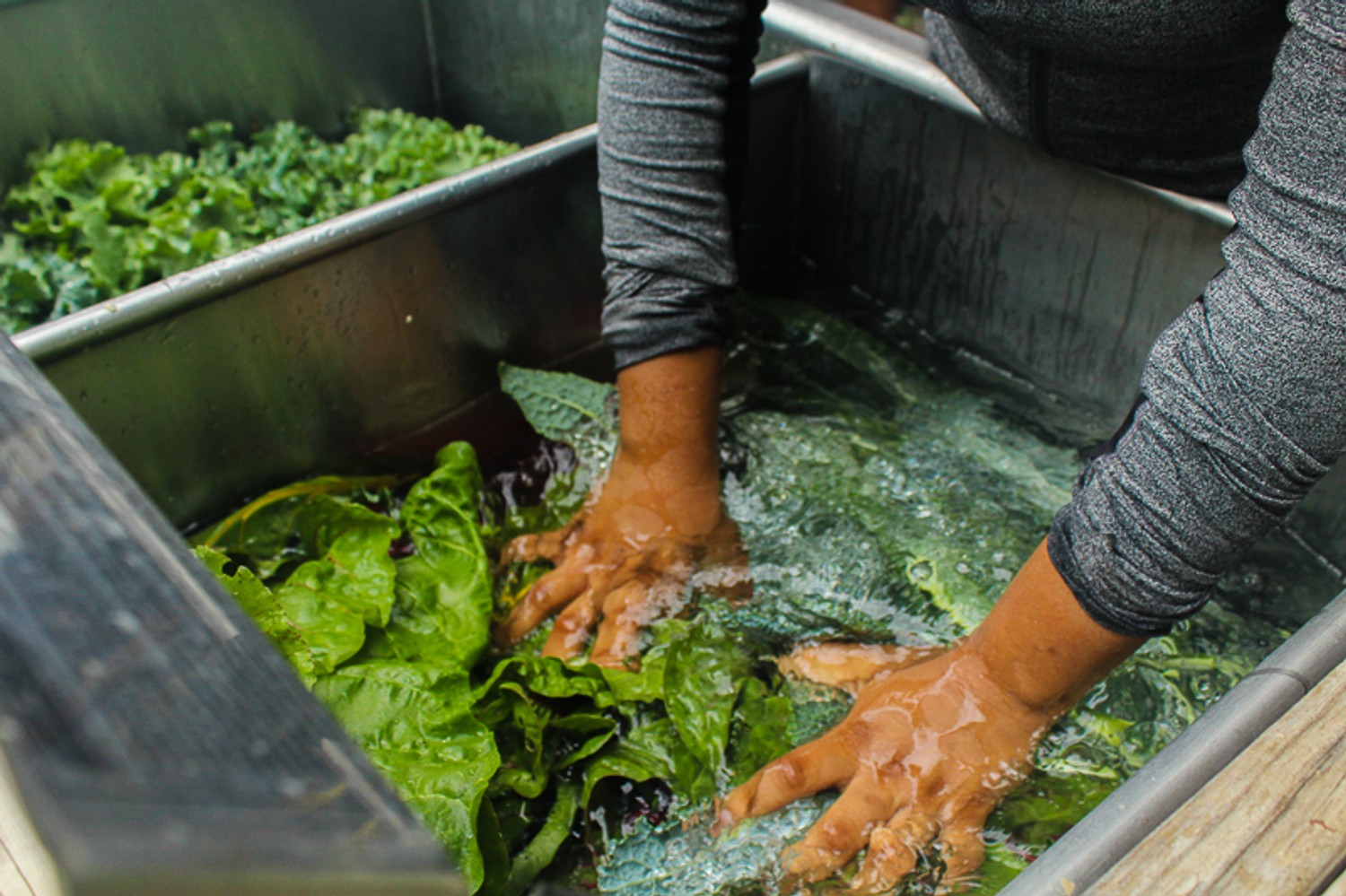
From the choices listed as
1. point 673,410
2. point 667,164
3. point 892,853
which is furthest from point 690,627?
point 667,164

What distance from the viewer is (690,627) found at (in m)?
1.36

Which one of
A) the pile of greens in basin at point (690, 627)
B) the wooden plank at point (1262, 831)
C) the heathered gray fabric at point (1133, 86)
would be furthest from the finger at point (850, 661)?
the heathered gray fabric at point (1133, 86)

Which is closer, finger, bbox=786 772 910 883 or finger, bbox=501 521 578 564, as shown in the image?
finger, bbox=786 772 910 883

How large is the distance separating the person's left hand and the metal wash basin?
26.8 inches

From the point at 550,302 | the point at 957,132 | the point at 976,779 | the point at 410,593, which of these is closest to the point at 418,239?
the point at 550,302

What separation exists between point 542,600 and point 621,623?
0.40 feet


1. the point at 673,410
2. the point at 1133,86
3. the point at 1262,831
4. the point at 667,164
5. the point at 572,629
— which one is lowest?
the point at 572,629

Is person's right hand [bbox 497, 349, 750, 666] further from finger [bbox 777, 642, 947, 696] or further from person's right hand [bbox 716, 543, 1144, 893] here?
person's right hand [bbox 716, 543, 1144, 893]

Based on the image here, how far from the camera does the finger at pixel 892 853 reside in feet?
3.35

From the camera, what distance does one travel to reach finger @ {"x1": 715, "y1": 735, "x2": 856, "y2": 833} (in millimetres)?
1117

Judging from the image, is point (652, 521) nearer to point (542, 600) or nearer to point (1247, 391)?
point (542, 600)

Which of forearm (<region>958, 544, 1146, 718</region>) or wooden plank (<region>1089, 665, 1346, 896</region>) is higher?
wooden plank (<region>1089, 665, 1346, 896</region>)

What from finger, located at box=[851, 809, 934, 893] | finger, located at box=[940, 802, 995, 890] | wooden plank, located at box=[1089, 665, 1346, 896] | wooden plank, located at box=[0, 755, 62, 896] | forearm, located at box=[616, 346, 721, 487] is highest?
wooden plank, located at box=[0, 755, 62, 896]

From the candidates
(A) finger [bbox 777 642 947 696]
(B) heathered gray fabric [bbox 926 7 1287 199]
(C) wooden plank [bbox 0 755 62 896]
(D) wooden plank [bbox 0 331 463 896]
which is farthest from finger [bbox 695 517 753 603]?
(D) wooden plank [bbox 0 331 463 896]
